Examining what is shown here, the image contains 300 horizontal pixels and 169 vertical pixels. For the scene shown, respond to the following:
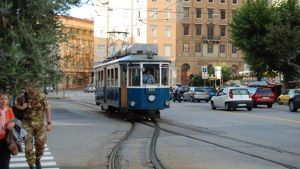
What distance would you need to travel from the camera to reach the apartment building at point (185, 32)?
104125 mm

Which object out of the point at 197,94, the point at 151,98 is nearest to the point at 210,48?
the point at 197,94

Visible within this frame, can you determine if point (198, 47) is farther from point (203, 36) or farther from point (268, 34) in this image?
point (268, 34)

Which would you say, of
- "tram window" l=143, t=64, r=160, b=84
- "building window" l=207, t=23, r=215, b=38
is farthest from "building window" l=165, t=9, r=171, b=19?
"tram window" l=143, t=64, r=160, b=84

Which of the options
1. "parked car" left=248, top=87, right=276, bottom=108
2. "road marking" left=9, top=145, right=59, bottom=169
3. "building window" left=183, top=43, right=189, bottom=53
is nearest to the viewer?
"road marking" left=9, top=145, right=59, bottom=169

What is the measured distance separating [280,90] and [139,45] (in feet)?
121

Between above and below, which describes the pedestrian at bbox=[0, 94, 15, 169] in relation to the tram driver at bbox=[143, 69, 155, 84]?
below

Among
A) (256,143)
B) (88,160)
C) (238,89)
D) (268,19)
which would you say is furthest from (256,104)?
(88,160)

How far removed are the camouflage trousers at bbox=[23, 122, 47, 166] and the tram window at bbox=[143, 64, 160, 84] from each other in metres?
14.8

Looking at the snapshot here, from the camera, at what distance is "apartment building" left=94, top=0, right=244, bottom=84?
4099 inches

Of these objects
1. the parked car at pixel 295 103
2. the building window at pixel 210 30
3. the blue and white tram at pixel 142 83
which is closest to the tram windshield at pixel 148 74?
the blue and white tram at pixel 142 83

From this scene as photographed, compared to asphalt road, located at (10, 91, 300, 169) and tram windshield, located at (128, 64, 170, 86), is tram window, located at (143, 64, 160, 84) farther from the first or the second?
asphalt road, located at (10, 91, 300, 169)

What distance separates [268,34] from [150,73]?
2745cm

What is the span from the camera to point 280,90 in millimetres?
59906

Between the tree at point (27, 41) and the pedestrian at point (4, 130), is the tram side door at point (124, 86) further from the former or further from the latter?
the tree at point (27, 41)
